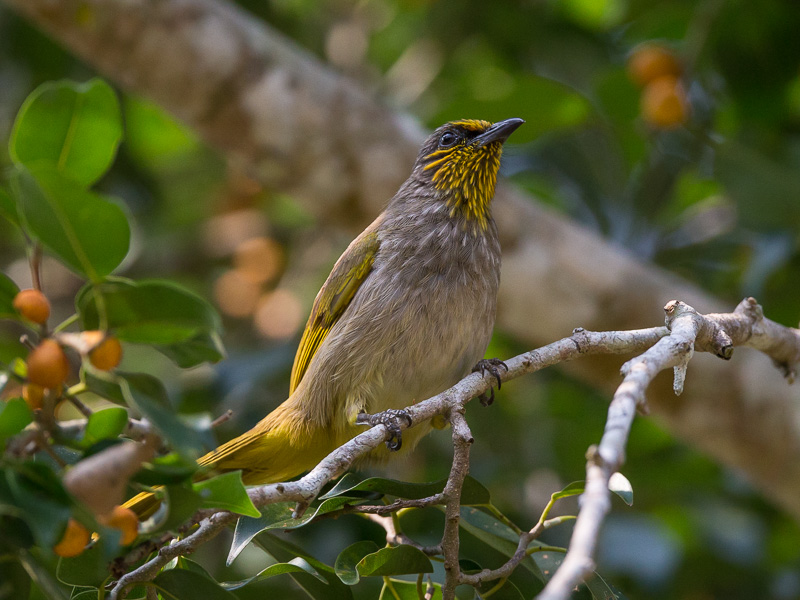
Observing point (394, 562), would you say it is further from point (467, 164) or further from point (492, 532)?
point (467, 164)

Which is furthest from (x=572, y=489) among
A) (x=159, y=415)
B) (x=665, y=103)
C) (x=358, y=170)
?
(x=665, y=103)

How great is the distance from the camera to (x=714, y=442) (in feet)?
13.9

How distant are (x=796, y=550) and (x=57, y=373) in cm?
493

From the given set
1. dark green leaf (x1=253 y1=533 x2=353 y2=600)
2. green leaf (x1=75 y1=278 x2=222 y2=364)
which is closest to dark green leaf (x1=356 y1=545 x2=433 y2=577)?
dark green leaf (x1=253 y1=533 x2=353 y2=600)

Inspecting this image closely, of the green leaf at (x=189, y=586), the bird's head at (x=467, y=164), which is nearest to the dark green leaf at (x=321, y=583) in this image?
the green leaf at (x=189, y=586)

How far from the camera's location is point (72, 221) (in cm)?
164

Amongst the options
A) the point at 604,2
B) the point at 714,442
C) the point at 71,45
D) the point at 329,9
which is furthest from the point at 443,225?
the point at 604,2

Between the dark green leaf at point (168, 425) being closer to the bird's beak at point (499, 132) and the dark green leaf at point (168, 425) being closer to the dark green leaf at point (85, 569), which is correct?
the dark green leaf at point (85, 569)

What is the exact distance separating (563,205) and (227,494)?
4.90 m

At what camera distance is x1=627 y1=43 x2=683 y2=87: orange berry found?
181 inches

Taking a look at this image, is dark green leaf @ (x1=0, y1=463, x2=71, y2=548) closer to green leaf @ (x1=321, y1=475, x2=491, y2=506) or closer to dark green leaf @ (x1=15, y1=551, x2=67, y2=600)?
dark green leaf @ (x1=15, y1=551, x2=67, y2=600)

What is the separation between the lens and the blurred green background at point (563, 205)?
4590mm

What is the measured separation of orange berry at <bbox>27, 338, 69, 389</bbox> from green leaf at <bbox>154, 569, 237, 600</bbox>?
0.61 m

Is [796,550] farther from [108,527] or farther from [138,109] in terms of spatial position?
[138,109]
